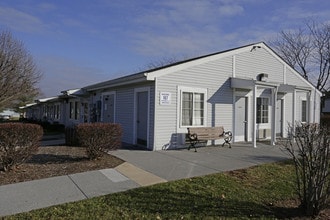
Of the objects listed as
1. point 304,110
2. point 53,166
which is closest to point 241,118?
point 304,110

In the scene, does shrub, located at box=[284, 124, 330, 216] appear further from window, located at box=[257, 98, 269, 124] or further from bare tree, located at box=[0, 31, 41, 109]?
bare tree, located at box=[0, 31, 41, 109]

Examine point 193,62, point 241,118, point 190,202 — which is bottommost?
point 190,202

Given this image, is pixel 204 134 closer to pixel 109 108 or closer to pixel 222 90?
pixel 222 90

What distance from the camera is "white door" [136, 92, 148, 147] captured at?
12000 millimetres

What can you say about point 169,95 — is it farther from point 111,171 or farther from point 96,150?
point 111,171

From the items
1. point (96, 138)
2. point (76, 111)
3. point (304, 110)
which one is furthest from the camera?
point (76, 111)

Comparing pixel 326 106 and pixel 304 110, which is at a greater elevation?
pixel 326 106

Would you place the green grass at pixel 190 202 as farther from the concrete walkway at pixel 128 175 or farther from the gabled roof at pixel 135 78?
the gabled roof at pixel 135 78

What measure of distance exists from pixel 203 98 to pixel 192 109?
80cm

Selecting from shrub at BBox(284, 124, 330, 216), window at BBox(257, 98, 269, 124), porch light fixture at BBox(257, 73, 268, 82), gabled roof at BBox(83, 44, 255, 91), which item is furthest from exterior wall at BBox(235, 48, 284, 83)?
shrub at BBox(284, 124, 330, 216)

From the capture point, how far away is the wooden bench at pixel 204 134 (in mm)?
11633

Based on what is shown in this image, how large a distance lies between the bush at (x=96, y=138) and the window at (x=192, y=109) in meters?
3.89

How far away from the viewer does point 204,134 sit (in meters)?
11.9

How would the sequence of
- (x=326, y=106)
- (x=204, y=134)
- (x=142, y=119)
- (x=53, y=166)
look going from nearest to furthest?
(x=53, y=166)
(x=204, y=134)
(x=142, y=119)
(x=326, y=106)
